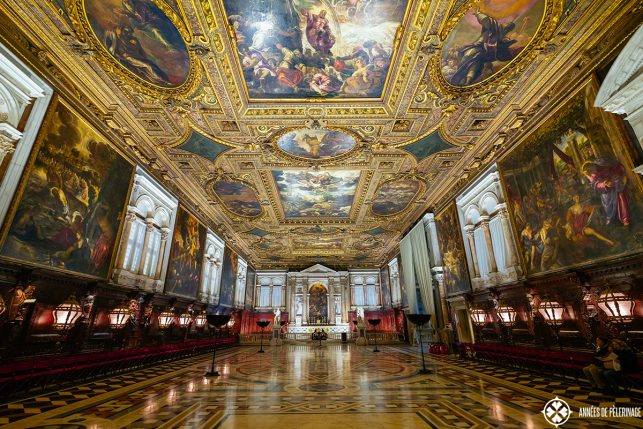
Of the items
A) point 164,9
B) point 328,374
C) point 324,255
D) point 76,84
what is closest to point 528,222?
point 328,374

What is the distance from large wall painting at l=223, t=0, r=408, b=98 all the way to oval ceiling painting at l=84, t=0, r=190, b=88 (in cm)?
154

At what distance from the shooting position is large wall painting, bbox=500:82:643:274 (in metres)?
5.91

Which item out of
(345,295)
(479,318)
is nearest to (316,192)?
(479,318)

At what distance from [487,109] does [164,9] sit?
9032 millimetres

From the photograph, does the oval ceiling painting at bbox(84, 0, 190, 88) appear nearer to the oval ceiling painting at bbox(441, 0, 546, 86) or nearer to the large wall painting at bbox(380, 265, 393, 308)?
the oval ceiling painting at bbox(441, 0, 546, 86)

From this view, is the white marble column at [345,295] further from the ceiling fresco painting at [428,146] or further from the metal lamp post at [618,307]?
the metal lamp post at [618,307]

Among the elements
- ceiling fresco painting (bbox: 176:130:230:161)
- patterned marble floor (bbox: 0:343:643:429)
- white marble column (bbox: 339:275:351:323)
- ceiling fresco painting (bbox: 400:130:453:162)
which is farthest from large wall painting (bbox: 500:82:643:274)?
white marble column (bbox: 339:275:351:323)

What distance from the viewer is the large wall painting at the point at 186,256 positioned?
13461 mm

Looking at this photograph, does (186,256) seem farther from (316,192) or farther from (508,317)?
(508,317)

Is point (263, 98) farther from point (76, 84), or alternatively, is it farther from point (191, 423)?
point (191, 423)

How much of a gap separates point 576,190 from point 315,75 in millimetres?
7092

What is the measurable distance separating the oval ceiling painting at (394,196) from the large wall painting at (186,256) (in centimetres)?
981

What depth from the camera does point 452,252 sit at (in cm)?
1360
